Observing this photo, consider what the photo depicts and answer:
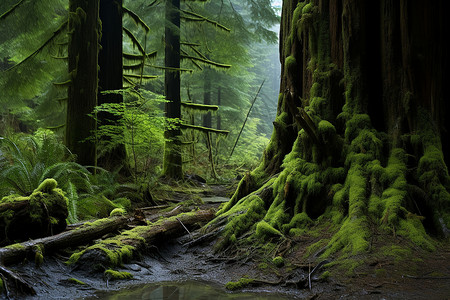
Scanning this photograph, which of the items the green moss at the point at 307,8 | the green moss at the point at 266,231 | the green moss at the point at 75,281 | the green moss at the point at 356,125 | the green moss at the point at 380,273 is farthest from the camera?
the green moss at the point at 307,8

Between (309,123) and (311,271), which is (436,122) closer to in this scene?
(309,123)

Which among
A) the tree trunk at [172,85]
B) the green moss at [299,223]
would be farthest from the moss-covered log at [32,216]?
the tree trunk at [172,85]

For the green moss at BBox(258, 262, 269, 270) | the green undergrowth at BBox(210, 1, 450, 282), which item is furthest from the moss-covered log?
the green moss at BBox(258, 262, 269, 270)

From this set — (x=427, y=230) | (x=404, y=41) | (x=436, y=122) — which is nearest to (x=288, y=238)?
(x=427, y=230)

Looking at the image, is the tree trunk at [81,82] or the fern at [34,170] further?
the tree trunk at [81,82]

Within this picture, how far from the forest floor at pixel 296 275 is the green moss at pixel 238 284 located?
5 centimetres

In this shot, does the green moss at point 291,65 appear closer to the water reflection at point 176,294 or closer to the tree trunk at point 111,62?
the water reflection at point 176,294

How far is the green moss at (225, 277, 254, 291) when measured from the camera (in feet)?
11.3

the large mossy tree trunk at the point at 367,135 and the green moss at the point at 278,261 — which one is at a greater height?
the large mossy tree trunk at the point at 367,135

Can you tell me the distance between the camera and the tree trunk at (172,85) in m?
12.3

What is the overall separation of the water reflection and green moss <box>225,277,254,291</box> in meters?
0.09

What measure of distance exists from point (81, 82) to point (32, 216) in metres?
4.85

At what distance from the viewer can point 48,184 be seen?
4219 mm

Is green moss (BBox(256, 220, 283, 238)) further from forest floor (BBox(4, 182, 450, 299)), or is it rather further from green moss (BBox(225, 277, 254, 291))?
green moss (BBox(225, 277, 254, 291))
